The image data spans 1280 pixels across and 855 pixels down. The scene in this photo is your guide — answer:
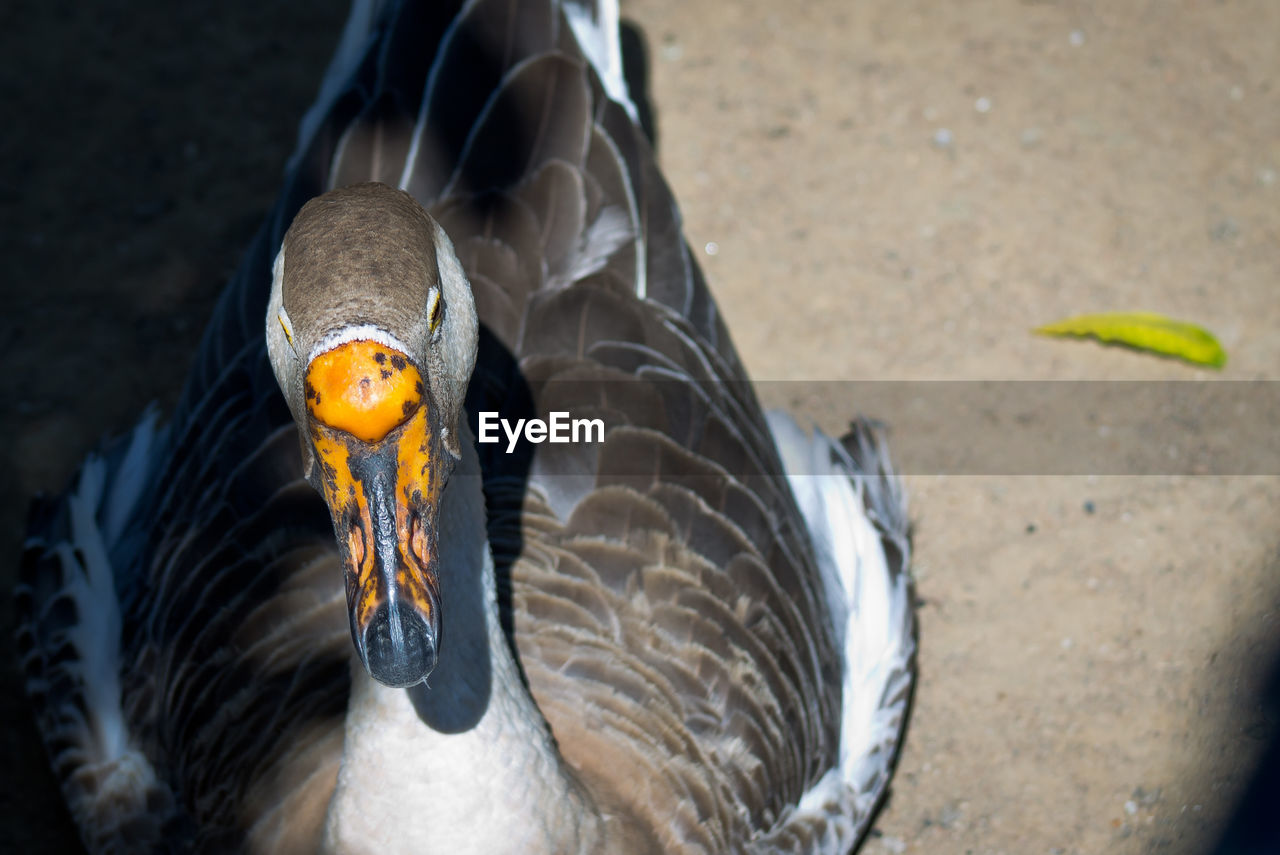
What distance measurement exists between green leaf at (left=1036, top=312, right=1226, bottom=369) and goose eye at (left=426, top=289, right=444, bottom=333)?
2.93 metres

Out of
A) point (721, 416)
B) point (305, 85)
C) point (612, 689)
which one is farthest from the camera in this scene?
point (305, 85)

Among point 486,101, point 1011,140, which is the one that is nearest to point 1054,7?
point 1011,140

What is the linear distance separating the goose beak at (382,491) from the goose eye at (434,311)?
0.13 metres

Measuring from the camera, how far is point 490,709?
7.74ft

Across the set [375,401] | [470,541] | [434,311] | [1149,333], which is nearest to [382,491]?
[375,401]

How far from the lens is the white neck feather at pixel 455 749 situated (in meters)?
2.31

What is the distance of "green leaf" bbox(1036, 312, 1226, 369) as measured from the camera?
13.8ft

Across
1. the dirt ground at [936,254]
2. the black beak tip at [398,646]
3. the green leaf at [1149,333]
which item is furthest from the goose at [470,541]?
the green leaf at [1149,333]

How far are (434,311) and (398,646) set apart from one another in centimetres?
52

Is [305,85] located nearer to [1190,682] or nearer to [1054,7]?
[1054,7]

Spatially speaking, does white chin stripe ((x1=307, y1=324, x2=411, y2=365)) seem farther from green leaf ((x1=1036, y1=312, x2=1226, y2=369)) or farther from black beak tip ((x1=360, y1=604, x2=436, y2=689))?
green leaf ((x1=1036, y1=312, x2=1226, y2=369))

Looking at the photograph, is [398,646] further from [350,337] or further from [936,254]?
[936,254]

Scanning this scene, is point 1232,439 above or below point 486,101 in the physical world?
below

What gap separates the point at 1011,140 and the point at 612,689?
3158 millimetres
